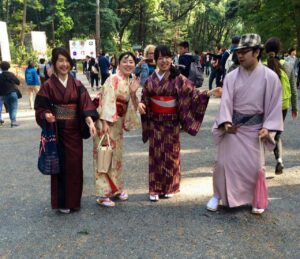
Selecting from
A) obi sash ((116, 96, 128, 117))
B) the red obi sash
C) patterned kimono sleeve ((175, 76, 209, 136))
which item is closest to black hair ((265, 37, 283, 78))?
patterned kimono sleeve ((175, 76, 209, 136))

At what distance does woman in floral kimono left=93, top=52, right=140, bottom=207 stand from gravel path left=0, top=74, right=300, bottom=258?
217 millimetres

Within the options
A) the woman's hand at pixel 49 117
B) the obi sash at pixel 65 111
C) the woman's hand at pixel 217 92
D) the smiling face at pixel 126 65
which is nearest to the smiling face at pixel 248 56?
the woman's hand at pixel 217 92

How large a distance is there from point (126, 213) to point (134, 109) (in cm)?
121

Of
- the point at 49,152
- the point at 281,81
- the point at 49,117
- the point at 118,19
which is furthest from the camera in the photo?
the point at 118,19

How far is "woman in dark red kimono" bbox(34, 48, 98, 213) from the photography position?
4.18 m

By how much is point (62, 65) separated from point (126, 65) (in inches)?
29.0

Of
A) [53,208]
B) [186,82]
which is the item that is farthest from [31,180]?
[186,82]

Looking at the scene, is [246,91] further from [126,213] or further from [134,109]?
[126,213]

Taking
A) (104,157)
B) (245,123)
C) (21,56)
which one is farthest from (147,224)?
(21,56)

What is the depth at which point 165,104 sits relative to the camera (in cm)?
453

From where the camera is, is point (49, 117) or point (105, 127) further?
point (105, 127)

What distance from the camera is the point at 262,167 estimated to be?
4.13 meters

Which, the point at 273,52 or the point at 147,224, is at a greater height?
the point at 273,52

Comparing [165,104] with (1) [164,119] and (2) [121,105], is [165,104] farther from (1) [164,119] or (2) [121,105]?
(2) [121,105]
